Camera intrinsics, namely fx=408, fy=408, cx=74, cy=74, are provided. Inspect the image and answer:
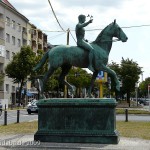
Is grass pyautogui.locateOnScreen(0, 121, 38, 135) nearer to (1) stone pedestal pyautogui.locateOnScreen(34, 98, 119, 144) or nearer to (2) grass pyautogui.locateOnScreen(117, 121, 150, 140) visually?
(1) stone pedestal pyautogui.locateOnScreen(34, 98, 119, 144)

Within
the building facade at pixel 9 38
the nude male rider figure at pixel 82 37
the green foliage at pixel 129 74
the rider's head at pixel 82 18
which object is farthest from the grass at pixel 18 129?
the green foliage at pixel 129 74

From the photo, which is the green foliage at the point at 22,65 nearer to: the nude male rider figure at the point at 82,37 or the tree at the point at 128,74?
the tree at the point at 128,74

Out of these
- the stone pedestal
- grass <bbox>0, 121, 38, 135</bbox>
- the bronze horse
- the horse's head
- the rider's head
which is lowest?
grass <bbox>0, 121, 38, 135</bbox>

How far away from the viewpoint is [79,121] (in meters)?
12.9

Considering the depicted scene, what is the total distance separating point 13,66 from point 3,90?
934 cm

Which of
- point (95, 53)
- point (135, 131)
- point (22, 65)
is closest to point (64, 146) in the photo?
point (95, 53)

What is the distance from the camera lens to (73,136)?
12.8m

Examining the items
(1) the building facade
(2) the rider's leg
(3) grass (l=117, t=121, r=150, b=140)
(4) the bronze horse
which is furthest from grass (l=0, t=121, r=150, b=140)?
(1) the building facade

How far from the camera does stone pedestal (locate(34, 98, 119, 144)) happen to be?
12.7 metres

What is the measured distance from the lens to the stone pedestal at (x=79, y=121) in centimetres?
1268

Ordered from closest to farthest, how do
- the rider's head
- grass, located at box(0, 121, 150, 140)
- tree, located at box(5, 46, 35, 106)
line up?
the rider's head, grass, located at box(0, 121, 150, 140), tree, located at box(5, 46, 35, 106)

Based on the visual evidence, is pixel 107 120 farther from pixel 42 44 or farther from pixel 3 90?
pixel 42 44

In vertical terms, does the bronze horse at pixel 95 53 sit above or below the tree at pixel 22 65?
below

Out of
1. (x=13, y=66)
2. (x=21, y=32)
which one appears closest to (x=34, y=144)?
(x=13, y=66)
